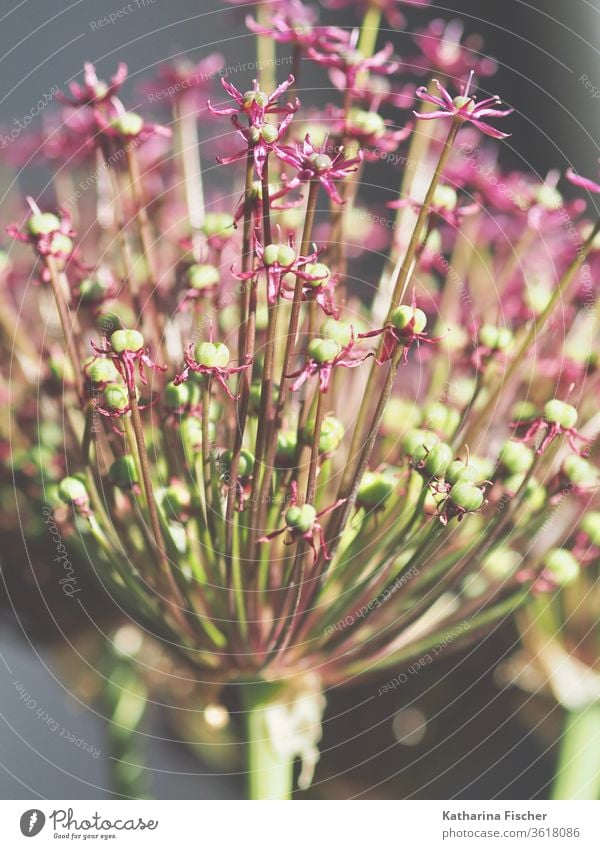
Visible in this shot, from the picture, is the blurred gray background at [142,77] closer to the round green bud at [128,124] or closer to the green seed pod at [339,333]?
the round green bud at [128,124]

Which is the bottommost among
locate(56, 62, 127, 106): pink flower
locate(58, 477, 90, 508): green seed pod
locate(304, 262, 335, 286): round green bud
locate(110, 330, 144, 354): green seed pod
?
locate(58, 477, 90, 508): green seed pod

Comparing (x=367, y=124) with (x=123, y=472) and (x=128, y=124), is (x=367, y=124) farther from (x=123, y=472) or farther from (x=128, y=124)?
(x=123, y=472)

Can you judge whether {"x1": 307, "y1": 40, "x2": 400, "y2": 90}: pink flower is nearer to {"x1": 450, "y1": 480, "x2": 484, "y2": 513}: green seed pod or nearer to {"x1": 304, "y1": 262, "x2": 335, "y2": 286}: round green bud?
{"x1": 304, "y1": 262, "x2": 335, "y2": 286}: round green bud

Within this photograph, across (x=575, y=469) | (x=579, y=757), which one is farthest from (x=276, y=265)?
(x=579, y=757)

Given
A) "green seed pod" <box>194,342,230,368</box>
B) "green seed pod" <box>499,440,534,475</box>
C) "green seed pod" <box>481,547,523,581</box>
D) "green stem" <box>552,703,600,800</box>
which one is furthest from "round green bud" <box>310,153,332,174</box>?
"green stem" <box>552,703,600,800</box>

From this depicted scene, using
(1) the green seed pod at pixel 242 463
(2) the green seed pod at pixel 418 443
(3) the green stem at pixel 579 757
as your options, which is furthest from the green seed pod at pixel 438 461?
(3) the green stem at pixel 579 757
